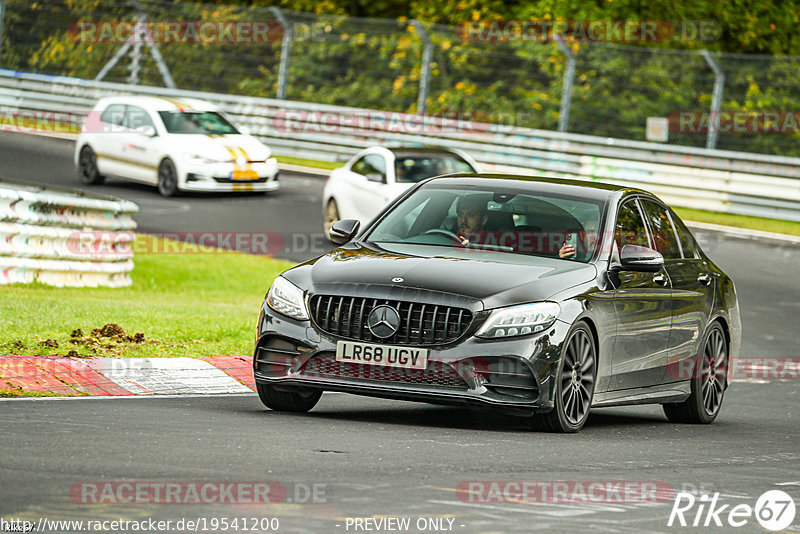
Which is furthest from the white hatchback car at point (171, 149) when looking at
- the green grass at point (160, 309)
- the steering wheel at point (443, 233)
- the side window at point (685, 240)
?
the steering wheel at point (443, 233)

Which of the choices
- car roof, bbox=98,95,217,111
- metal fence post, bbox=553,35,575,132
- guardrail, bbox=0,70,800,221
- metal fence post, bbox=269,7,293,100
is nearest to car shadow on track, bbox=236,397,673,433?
guardrail, bbox=0,70,800,221

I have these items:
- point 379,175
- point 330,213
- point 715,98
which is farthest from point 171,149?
point 715,98

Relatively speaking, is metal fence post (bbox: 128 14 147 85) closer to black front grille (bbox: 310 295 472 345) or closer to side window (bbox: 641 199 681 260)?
side window (bbox: 641 199 681 260)

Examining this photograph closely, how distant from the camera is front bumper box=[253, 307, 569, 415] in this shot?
351 inches

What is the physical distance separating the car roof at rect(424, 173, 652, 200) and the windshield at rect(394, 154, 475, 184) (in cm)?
1103

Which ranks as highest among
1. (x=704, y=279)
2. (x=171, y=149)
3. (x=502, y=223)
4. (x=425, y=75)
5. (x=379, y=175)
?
(x=425, y=75)

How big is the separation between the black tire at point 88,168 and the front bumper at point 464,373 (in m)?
19.8

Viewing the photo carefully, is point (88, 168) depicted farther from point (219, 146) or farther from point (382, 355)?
point (382, 355)

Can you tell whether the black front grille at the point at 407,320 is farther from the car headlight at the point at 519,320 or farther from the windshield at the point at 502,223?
the windshield at the point at 502,223

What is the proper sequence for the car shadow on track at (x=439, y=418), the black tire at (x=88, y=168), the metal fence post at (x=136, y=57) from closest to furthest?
1. the car shadow on track at (x=439, y=418)
2. the black tire at (x=88, y=168)
3. the metal fence post at (x=136, y=57)

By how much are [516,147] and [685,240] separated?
18.7 m

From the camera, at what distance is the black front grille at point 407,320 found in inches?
352

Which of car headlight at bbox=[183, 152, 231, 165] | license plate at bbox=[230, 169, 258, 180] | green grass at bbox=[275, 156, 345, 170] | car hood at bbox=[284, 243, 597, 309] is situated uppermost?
car hood at bbox=[284, 243, 597, 309]

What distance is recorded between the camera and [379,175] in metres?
21.8
